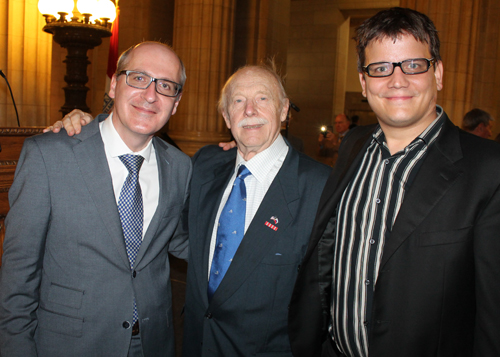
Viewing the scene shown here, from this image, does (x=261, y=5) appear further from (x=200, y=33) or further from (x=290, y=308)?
(x=290, y=308)

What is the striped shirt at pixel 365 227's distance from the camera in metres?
1.80

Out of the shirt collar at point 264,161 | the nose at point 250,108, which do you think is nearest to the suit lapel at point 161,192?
the shirt collar at point 264,161

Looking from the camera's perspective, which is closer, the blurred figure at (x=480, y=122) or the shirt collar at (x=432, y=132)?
the shirt collar at (x=432, y=132)

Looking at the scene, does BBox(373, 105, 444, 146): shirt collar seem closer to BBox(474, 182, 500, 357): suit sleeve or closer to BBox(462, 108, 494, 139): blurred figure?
BBox(474, 182, 500, 357): suit sleeve

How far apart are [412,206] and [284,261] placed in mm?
708

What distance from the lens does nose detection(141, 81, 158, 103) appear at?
2.07 meters

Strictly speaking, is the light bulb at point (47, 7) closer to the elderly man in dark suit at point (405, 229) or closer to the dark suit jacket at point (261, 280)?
the dark suit jacket at point (261, 280)

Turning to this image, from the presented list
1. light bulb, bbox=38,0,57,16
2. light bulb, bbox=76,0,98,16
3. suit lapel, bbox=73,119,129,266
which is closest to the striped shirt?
suit lapel, bbox=73,119,129,266

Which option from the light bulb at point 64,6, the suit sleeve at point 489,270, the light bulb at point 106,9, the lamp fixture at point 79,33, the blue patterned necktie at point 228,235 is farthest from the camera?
the light bulb at point 106,9

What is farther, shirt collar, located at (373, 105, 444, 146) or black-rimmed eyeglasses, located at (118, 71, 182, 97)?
black-rimmed eyeglasses, located at (118, 71, 182, 97)

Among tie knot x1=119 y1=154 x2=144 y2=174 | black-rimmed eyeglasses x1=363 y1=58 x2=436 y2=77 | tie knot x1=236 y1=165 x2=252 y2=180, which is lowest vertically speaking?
tie knot x1=236 y1=165 x2=252 y2=180

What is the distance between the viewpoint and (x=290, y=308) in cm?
200

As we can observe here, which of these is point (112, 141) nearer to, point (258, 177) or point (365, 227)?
point (258, 177)

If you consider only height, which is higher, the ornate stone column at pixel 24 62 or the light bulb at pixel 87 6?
the light bulb at pixel 87 6
